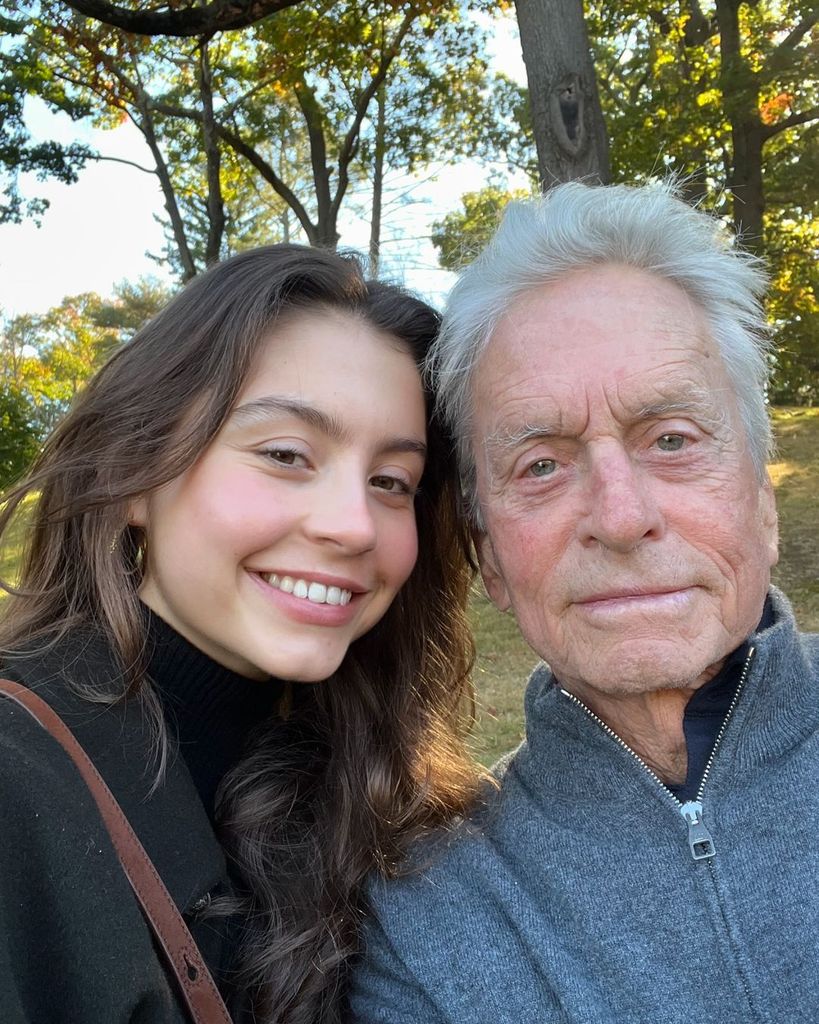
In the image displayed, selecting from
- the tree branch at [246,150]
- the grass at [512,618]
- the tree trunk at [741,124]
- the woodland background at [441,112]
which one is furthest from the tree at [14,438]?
the tree trunk at [741,124]

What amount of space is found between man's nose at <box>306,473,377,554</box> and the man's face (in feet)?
1.11

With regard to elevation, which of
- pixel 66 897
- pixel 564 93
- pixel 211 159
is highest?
pixel 211 159

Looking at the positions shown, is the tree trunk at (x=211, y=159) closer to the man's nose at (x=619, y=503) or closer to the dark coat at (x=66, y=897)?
the man's nose at (x=619, y=503)

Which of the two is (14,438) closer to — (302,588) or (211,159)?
(211,159)

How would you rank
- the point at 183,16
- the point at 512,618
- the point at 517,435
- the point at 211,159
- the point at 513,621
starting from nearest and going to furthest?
the point at 517,435, the point at 183,16, the point at 513,621, the point at 512,618, the point at 211,159

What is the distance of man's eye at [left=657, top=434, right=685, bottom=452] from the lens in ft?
6.30

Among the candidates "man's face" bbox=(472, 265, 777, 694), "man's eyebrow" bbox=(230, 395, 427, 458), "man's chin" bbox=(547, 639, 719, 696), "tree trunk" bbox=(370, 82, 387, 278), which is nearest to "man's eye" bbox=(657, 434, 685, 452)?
"man's face" bbox=(472, 265, 777, 694)

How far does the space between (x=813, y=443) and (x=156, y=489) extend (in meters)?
15.7

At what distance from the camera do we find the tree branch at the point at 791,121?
33.7 feet

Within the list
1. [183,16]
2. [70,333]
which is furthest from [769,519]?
[70,333]

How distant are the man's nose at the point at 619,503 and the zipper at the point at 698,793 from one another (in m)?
0.36

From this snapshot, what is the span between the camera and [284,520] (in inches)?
73.5

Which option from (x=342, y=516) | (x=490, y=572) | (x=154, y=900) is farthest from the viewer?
(x=490, y=572)

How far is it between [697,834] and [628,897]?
19cm
